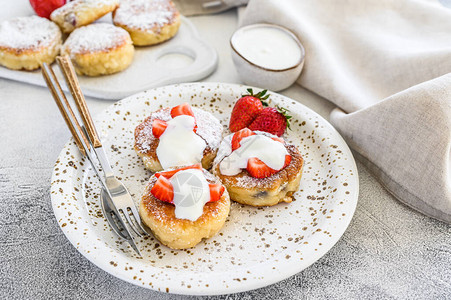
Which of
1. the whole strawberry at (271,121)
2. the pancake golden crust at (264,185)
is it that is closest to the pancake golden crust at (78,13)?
the whole strawberry at (271,121)

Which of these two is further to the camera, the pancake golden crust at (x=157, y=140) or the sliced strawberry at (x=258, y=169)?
the pancake golden crust at (x=157, y=140)

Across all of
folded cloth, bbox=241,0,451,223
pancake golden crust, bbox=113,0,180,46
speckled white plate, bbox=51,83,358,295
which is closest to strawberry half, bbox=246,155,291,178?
speckled white plate, bbox=51,83,358,295

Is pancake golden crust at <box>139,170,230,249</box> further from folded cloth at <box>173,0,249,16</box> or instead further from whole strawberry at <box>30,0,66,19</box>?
folded cloth at <box>173,0,249,16</box>

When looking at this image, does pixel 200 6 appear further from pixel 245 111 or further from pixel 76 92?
pixel 76 92

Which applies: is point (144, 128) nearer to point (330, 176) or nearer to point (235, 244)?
point (235, 244)

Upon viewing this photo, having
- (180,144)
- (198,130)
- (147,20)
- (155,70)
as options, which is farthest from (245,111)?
(147,20)

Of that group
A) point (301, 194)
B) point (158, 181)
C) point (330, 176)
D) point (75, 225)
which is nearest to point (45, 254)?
point (75, 225)

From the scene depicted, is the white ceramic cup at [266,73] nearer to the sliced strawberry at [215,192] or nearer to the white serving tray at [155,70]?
the white serving tray at [155,70]
